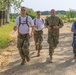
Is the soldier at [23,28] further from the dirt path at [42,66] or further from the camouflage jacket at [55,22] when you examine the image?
the camouflage jacket at [55,22]

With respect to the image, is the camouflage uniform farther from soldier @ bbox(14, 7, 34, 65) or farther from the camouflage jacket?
soldier @ bbox(14, 7, 34, 65)

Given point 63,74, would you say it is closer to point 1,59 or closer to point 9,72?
Result: point 9,72

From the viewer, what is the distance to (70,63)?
11.8 metres

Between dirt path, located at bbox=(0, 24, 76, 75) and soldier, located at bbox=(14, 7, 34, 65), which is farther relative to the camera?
soldier, located at bbox=(14, 7, 34, 65)

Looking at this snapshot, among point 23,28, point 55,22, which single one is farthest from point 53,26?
point 23,28

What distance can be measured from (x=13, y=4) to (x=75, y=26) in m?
36.5

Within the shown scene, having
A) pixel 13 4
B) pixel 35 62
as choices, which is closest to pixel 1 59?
pixel 35 62

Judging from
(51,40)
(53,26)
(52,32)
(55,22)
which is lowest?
(51,40)

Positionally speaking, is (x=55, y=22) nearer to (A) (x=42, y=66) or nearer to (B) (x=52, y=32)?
(B) (x=52, y=32)

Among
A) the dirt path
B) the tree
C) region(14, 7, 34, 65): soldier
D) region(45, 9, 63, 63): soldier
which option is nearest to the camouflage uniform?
region(45, 9, 63, 63): soldier

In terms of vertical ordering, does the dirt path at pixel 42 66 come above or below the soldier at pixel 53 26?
below

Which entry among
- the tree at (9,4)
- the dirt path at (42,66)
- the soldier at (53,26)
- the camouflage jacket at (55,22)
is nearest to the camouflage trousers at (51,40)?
the soldier at (53,26)

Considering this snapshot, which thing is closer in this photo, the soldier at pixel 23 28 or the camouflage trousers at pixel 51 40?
the soldier at pixel 23 28

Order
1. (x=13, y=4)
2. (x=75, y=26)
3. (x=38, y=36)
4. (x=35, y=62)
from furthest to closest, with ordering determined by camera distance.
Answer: (x=13, y=4) < (x=38, y=36) < (x=75, y=26) < (x=35, y=62)
